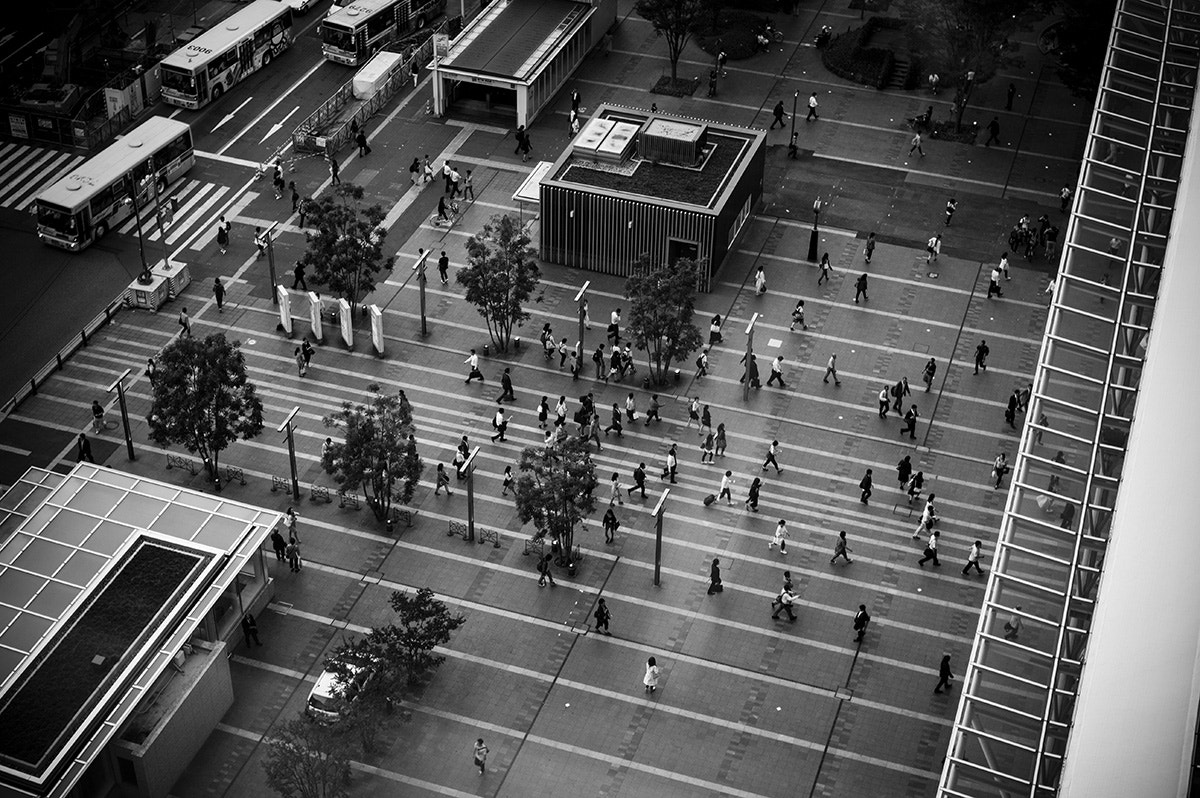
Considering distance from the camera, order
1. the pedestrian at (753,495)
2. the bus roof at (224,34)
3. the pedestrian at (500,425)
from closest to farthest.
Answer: the pedestrian at (753,495)
the pedestrian at (500,425)
the bus roof at (224,34)

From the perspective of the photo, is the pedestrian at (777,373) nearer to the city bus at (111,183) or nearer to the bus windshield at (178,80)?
the city bus at (111,183)

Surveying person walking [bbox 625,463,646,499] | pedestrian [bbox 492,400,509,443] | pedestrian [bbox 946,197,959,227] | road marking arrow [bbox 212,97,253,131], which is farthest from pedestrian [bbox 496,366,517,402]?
road marking arrow [bbox 212,97,253,131]

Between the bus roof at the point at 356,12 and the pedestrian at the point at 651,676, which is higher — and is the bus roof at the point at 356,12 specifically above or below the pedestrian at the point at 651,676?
above

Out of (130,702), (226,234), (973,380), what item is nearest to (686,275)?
(973,380)

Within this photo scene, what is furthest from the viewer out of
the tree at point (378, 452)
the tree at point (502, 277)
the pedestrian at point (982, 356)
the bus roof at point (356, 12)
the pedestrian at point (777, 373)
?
the bus roof at point (356, 12)

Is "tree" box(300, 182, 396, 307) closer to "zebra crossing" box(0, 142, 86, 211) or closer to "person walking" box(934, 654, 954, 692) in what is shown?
"zebra crossing" box(0, 142, 86, 211)

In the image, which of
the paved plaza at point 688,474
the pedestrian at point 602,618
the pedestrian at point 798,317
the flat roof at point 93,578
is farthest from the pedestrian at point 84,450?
the pedestrian at point 798,317

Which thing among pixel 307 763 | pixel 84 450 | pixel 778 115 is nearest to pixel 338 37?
pixel 778 115
